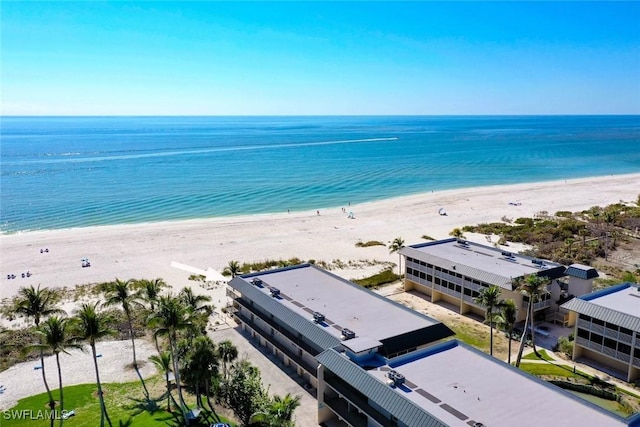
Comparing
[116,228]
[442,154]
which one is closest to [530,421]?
[116,228]

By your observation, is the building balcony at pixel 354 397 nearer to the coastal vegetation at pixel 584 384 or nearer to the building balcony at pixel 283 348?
the building balcony at pixel 283 348

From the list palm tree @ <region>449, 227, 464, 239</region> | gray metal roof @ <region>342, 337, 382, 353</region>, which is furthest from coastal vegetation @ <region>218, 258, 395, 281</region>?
gray metal roof @ <region>342, 337, 382, 353</region>

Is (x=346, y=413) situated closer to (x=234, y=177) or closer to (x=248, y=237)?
(x=248, y=237)

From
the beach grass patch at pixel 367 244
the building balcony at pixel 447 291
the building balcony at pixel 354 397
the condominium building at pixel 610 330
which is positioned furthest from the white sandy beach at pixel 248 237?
the building balcony at pixel 354 397

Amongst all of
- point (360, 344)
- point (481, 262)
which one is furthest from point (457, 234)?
point (360, 344)

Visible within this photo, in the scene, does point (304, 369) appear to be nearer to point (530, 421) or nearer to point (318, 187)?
point (530, 421)

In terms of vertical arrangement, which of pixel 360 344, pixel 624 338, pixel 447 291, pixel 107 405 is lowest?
pixel 107 405
